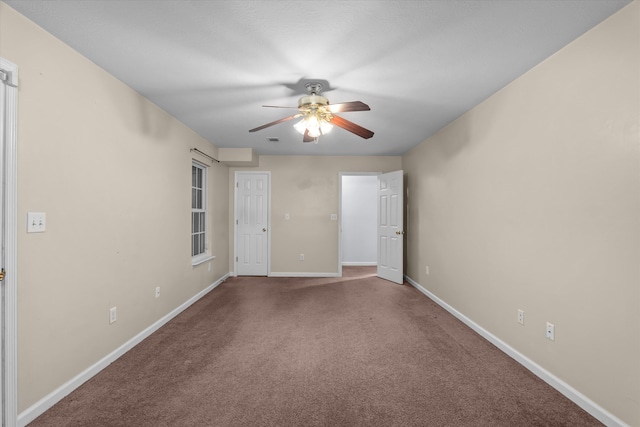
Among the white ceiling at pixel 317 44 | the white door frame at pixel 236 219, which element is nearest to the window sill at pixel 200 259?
the white door frame at pixel 236 219

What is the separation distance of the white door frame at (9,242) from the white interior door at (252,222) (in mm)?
3986

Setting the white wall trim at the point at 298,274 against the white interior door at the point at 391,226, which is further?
the white wall trim at the point at 298,274

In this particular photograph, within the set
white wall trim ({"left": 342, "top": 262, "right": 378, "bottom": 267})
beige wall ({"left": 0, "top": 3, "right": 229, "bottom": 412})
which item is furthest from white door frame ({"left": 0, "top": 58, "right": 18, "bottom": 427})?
white wall trim ({"left": 342, "top": 262, "right": 378, "bottom": 267})

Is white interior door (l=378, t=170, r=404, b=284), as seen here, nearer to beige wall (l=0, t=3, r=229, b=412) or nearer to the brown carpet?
the brown carpet

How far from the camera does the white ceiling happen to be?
1596mm

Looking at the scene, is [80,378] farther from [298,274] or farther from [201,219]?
[298,274]

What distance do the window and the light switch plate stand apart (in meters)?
2.41

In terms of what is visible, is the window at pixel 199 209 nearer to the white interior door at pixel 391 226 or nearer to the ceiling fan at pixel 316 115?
the ceiling fan at pixel 316 115

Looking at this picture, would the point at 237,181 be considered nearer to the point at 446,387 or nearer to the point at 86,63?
the point at 86,63

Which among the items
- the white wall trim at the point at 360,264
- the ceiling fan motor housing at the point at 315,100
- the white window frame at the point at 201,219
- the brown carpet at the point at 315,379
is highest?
the ceiling fan motor housing at the point at 315,100

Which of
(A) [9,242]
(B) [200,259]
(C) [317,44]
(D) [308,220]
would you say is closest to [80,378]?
(A) [9,242]

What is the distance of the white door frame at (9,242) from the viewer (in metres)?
1.54

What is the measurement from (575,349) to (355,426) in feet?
4.98

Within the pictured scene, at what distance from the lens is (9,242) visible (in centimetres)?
157
